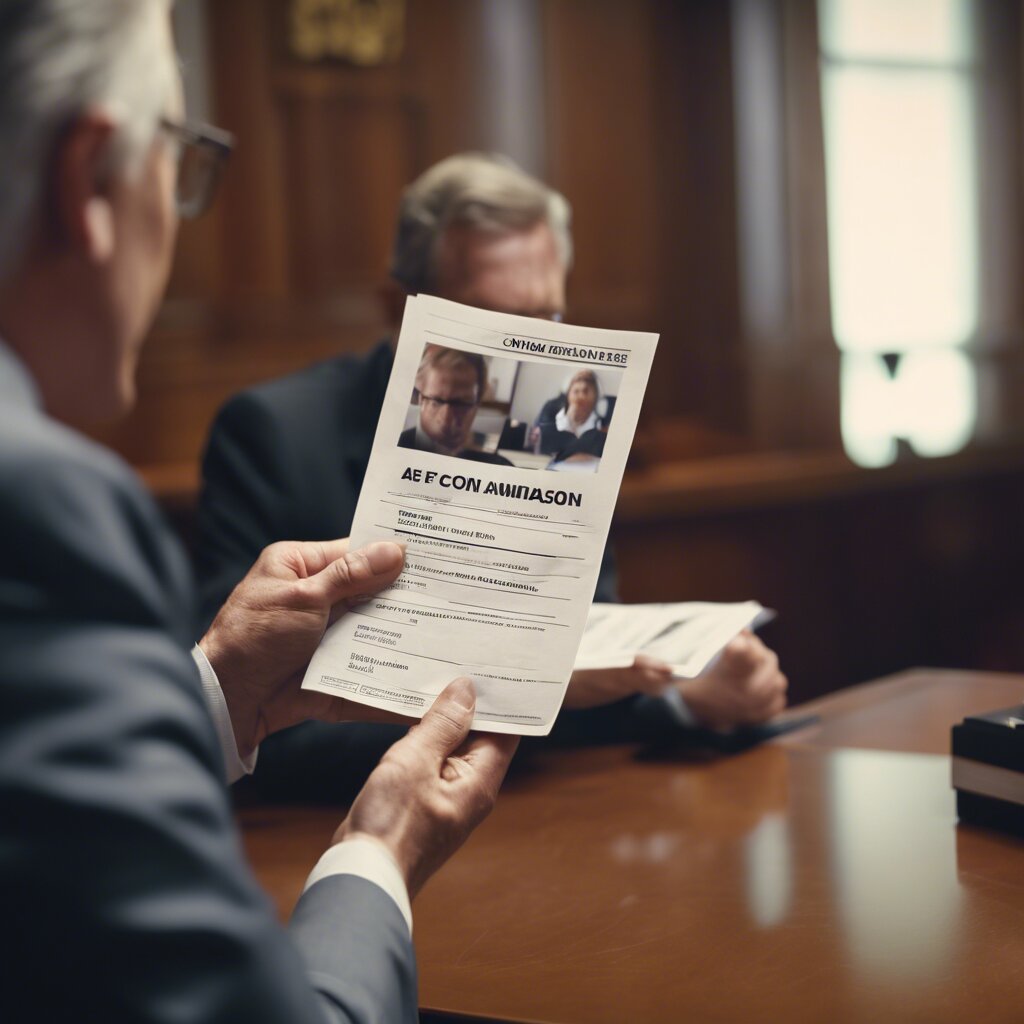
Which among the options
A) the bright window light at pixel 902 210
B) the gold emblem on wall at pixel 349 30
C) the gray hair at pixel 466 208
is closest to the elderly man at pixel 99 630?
the gray hair at pixel 466 208

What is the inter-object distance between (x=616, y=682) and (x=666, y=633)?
0.28ft

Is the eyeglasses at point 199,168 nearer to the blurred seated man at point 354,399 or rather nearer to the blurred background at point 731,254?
the blurred seated man at point 354,399

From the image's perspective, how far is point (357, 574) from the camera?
113 centimetres

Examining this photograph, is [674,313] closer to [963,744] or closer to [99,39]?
[963,744]

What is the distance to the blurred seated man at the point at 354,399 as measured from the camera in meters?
1.99

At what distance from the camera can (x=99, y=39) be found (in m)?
0.65

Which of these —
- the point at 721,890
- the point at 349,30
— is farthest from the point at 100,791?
the point at 349,30

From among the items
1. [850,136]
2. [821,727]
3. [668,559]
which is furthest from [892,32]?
[821,727]

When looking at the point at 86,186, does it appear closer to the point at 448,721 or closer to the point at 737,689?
the point at 448,721

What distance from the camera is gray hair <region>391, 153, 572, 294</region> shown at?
212 cm

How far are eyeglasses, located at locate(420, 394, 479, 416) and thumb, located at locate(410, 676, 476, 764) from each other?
24 centimetres

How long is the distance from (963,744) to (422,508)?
0.62 meters

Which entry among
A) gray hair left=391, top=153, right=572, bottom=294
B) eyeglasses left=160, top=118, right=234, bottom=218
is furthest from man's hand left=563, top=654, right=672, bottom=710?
gray hair left=391, top=153, right=572, bottom=294

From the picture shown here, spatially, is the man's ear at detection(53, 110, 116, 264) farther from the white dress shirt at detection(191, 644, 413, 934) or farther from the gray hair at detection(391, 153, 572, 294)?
the gray hair at detection(391, 153, 572, 294)
